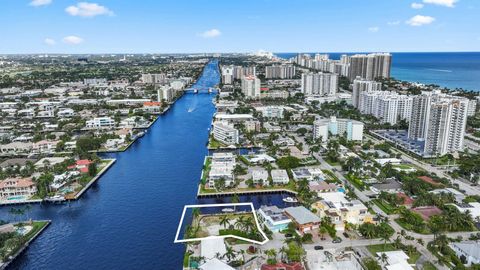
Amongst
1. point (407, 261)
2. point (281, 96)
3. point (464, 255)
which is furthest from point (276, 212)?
point (281, 96)

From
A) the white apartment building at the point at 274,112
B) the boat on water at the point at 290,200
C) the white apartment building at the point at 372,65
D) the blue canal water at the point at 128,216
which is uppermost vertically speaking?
the white apartment building at the point at 372,65

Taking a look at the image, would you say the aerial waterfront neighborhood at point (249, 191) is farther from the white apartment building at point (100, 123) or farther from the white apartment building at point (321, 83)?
the white apartment building at point (321, 83)

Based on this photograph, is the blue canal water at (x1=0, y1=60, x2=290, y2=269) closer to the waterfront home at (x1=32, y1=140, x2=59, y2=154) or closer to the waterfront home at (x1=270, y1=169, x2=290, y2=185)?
the waterfront home at (x1=270, y1=169, x2=290, y2=185)

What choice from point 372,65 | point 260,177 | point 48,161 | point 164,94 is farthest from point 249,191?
point 372,65

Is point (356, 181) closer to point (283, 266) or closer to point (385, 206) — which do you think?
point (385, 206)

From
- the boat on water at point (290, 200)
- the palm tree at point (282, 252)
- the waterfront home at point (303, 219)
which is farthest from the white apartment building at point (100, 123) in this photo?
the palm tree at point (282, 252)

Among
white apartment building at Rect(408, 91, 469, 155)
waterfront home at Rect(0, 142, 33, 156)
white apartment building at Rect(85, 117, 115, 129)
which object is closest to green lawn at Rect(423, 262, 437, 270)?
white apartment building at Rect(408, 91, 469, 155)
